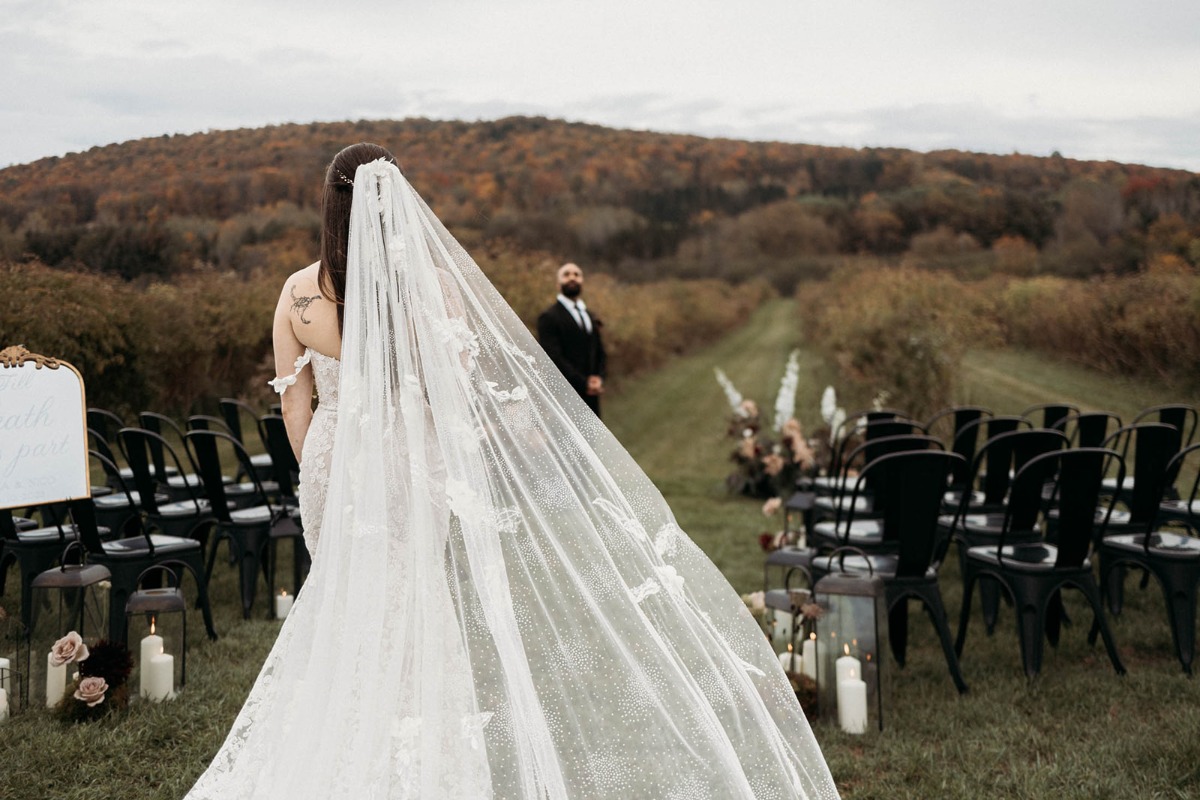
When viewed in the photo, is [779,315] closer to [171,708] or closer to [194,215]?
[194,215]

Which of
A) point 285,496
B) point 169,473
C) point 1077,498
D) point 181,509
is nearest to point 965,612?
point 1077,498

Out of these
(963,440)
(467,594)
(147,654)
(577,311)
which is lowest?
(147,654)

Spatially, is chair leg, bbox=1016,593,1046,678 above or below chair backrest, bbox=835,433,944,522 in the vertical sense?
below

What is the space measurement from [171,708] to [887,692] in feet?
8.45

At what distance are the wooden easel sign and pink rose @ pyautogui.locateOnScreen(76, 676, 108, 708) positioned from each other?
28.0 inches

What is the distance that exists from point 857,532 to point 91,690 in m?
3.10

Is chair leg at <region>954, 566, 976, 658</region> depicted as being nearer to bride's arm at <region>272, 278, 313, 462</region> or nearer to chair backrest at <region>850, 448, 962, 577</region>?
chair backrest at <region>850, 448, 962, 577</region>

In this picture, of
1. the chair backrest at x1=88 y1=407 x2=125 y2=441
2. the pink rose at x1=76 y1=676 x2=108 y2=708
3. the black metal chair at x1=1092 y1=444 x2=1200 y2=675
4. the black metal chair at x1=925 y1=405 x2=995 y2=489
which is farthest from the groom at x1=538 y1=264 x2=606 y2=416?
the pink rose at x1=76 y1=676 x2=108 y2=708

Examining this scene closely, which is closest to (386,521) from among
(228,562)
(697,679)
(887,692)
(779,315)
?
(697,679)

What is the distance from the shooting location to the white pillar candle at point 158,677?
346 centimetres

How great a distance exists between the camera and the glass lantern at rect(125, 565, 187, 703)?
137 inches

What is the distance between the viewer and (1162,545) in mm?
3969

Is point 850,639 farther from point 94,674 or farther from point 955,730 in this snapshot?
point 94,674

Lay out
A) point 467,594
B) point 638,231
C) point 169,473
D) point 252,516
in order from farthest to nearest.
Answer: point 638,231
point 169,473
point 252,516
point 467,594
